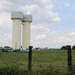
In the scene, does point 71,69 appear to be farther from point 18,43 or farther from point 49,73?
point 18,43

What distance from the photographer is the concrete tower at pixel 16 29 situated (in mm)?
93006

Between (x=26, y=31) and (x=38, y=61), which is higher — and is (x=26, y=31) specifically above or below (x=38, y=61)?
above

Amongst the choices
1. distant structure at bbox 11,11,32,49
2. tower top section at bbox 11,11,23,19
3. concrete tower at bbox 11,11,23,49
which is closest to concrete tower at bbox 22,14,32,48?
distant structure at bbox 11,11,32,49

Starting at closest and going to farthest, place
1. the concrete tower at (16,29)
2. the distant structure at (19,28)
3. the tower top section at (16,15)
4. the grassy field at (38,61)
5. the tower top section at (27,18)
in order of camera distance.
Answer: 1. the grassy field at (38,61)
2. the concrete tower at (16,29)
3. the distant structure at (19,28)
4. the tower top section at (16,15)
5. the tower top section at (27,18)

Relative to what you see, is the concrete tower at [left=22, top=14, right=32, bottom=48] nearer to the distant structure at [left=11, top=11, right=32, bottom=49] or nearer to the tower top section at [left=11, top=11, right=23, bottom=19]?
the distant structure at [left=11, top=11, right=32, bottom=49]

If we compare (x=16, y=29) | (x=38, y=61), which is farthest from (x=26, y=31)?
(x=38, y=61)

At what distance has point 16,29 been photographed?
3716 inches

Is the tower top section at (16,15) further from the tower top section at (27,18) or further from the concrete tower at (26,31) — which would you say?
the concrete tower at (26,31)

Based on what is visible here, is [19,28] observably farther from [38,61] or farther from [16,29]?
[38,61]

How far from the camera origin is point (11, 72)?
9.52 metres

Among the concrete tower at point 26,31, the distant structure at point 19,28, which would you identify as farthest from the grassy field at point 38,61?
the concrete tower at point 26,31

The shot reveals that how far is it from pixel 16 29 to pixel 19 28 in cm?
151

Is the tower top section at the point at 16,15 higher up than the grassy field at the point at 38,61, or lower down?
higher up

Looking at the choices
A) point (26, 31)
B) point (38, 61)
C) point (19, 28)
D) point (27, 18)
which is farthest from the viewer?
point (27, 18)
